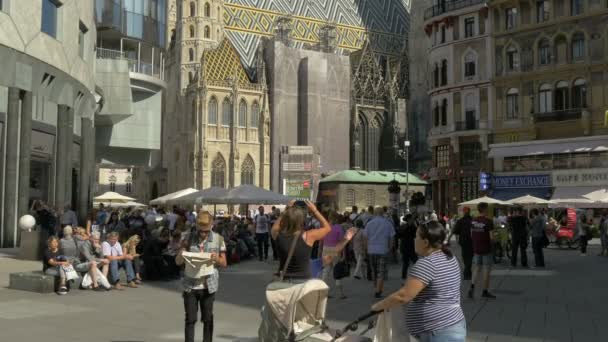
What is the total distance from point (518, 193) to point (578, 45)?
8.33 meters

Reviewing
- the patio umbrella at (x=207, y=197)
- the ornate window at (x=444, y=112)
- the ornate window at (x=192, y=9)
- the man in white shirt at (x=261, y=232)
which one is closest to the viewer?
the man in white shirt at (x=261, y=232)

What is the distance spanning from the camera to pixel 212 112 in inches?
2564

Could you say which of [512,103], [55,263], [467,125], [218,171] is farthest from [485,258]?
[218,171]

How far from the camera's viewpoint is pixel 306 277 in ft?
20.9

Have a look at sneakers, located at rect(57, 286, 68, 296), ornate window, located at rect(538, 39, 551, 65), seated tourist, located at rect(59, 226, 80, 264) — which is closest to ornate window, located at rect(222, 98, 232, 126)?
ornate window, located at rect(538, 39, 551, 65)

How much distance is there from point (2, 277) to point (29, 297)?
354 cm

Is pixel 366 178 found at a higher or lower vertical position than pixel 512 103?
lower

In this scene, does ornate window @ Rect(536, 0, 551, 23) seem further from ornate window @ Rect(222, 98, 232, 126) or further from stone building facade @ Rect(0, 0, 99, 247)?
ornate window @ Rect(222, 98, 232, 126)

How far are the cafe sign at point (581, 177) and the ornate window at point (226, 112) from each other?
35075 mm

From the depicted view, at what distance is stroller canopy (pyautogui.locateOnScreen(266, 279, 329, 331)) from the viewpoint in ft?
19.1

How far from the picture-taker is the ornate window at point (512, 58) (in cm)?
3994

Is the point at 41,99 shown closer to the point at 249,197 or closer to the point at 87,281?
the point at 249,197

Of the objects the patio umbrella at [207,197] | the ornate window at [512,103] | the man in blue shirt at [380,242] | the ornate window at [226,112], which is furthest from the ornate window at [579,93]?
the ornate window at [226,112]

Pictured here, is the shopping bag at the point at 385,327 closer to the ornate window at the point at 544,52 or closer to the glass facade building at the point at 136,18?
the glass facade building at the point at 136,18
